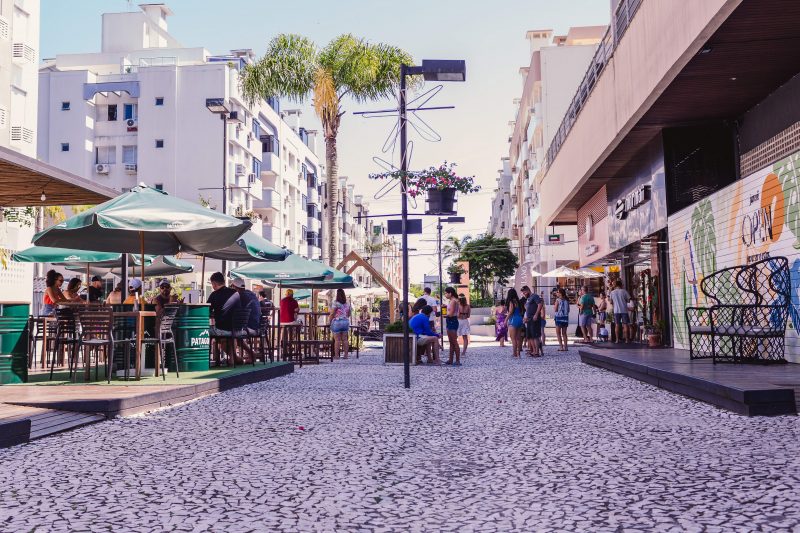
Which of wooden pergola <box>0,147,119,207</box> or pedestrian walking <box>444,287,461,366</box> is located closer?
wooden pergola <box>0,147,119,207</box>

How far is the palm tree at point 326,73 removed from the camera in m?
28.0

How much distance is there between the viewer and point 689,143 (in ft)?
56.8

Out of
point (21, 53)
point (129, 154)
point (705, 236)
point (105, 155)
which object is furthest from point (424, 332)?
point (105, 155)

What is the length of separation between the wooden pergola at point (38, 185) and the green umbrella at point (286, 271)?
5.94 meters

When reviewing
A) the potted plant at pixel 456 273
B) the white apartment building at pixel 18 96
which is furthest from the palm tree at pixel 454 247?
the white apartment building at pixel 18 96

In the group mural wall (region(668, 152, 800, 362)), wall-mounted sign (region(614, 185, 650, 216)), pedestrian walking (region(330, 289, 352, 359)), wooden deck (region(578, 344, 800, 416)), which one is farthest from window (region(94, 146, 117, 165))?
wooden deck (region(578, 344, 800, 416))

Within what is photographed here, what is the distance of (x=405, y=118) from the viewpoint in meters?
12.8

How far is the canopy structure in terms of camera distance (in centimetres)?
1049

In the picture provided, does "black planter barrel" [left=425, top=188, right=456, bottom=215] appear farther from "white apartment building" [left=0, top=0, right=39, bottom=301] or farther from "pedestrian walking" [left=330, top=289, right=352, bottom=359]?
"white apartment building" [left=0, top=0, right=39, bottom=301]

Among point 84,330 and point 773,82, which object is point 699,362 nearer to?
point 773,82

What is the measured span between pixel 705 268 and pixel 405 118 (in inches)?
257

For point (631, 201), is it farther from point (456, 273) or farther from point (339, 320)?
point (456, 273)

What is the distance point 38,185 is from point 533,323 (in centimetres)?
1218

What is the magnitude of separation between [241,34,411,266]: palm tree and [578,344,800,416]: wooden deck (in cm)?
1679
